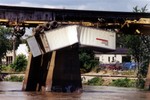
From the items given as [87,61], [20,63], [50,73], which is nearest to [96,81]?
[87,61]

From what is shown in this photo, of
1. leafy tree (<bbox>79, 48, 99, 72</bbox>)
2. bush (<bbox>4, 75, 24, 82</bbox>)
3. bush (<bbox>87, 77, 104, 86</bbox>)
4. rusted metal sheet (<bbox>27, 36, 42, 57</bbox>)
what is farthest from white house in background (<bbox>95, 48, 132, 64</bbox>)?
rusted metal sheet (<bbox>27, 36, 42, 57</bbox>)

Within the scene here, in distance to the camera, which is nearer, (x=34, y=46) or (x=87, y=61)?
(x=34, y=46)

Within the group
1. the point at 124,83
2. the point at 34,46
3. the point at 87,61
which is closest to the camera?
the point at 34,46

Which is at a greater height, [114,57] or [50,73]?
[114,57]

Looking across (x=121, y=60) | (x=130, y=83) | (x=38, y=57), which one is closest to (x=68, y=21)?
(x=38, y=57)

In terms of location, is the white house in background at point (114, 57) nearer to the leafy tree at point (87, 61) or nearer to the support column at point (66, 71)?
the leafy tree at point (87, 61)

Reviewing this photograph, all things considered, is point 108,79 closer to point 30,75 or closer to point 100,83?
point 100,83

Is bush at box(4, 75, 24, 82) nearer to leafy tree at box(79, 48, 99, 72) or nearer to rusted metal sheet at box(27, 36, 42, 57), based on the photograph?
leafy tree at box(79, 48, 99, 72)

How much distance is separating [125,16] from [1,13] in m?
9.02

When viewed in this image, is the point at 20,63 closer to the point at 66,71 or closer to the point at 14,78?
the point at 14,78

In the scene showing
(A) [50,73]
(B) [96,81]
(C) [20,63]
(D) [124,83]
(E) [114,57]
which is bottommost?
(D) [124,83]

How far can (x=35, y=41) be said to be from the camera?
119ft

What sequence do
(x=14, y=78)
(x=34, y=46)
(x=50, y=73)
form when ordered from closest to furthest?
(x=34, y=46) → (x=50, y=73) → (x=14, y=78)

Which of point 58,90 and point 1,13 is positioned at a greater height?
point 1,13
